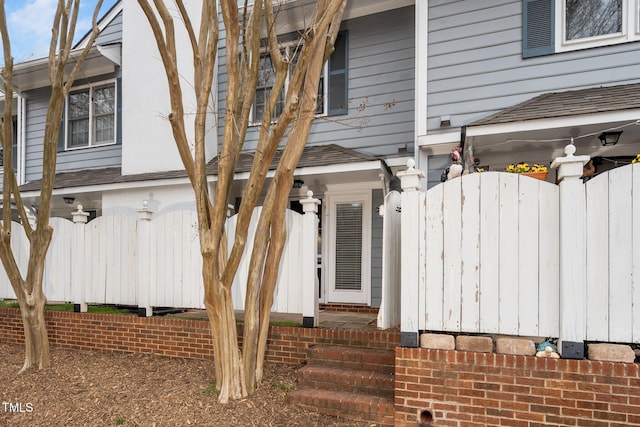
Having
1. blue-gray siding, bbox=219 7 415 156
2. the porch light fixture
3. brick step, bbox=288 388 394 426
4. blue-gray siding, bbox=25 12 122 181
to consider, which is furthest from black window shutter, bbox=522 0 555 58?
blue-gray siding, bbox=25 12 122 181

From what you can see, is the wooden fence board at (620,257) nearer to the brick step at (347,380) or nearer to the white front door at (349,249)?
the brick step at (347,380)

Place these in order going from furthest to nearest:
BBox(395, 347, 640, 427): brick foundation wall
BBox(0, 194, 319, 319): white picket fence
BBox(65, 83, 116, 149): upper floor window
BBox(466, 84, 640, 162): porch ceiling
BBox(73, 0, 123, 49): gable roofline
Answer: BBox(73, 0, 123, 49): gable roofline
BBox(65, 83, 116, 149): upper floor window
BBox(0, 194, 319, 319): white picket fence
BBox(466, 84, 640, 162): porch ceiling
BBox(395, 347, 640, 427): brick foundation wall

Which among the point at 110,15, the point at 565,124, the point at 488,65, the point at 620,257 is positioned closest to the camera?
the point at 620,257

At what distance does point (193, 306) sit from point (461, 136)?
13.9 feet

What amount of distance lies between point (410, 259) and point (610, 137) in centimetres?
309

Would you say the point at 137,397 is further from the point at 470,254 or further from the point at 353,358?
the point at 470,254

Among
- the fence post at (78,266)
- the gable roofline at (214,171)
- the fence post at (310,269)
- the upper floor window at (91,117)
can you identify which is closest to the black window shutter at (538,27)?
the gable roofline at (214,171)

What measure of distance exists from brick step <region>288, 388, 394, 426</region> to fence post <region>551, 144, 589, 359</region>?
5.14 feet

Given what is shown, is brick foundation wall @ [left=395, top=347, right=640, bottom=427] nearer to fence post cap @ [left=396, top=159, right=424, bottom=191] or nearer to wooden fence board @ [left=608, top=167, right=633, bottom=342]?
wooden fence board @ [left=608, top=167, right=633, bottom=342]

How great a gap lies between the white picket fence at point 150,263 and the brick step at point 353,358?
500 millimetres

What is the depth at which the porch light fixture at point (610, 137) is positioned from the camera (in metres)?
4.52

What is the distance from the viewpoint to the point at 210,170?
6770 millimetres

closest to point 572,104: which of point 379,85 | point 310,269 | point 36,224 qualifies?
point 379,85

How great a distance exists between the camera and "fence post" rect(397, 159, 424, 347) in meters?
3.39
